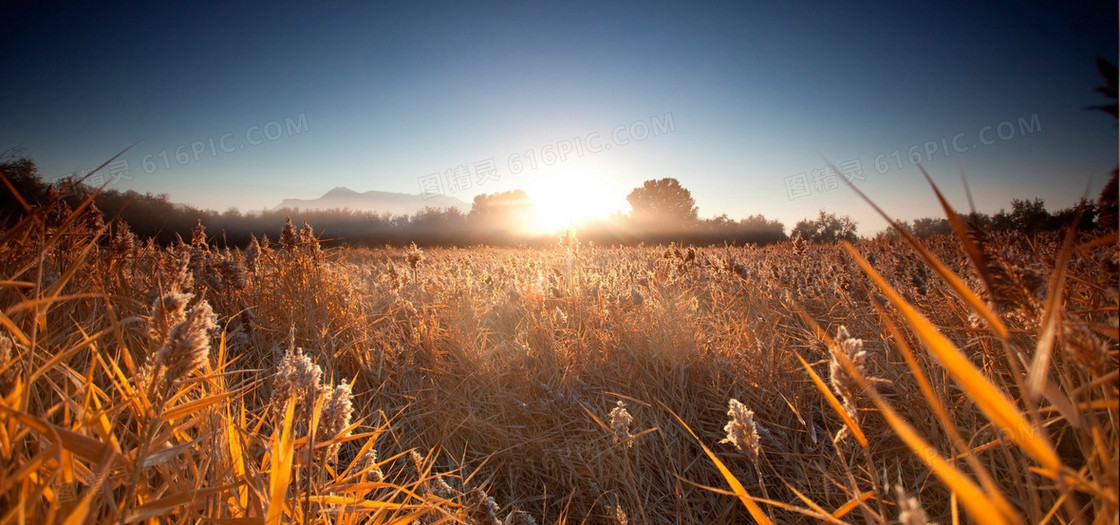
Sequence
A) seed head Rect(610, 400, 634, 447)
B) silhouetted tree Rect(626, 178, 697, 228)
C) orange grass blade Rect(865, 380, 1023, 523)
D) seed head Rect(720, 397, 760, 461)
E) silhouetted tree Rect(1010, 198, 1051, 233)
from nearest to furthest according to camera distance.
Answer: orange grass blade Rect(865, 380, 1023, 523) → seed head Rect(720, 397, 760, 461) → seed head Rect(610, 400, 634, 447) → silhouetted tree Rect(1010, 198, 1051, 233) → silhouetted tree Rect(626, 178, 697, 228)

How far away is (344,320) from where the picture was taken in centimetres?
302

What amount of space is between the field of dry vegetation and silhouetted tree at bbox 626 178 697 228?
46096mm

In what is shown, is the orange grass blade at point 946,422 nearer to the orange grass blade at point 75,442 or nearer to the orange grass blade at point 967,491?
the orange grass blade at point 967,491

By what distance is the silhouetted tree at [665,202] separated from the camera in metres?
49.1

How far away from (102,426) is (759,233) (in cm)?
3362

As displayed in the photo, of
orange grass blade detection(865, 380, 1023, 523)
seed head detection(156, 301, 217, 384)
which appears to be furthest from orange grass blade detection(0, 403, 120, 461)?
orange grass blade detection(865, 380, 1023, 523)

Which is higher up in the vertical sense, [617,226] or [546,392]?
[617,226]

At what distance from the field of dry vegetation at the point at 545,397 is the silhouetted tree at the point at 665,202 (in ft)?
151

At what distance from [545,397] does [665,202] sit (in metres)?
49.1

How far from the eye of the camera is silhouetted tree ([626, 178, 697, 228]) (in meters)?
Answer: 49.1

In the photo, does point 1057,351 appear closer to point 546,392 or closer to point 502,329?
point 546,392

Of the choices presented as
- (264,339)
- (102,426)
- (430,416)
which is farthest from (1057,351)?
(264,339)

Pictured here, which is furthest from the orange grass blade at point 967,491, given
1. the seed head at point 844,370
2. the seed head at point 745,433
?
the seed head at point 745,433

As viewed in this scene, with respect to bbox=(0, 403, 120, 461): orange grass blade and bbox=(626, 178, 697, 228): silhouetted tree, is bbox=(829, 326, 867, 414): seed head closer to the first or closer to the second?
bbox=(0, 403, 120, 461): orange grass blade
